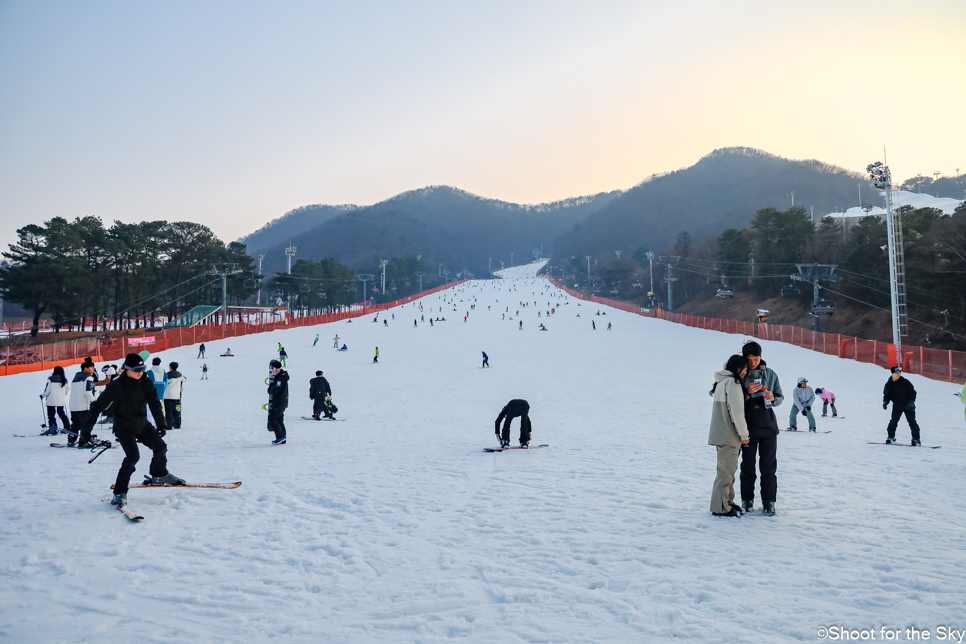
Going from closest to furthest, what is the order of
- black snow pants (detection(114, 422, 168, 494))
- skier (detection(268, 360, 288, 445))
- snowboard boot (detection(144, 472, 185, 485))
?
black snow pants (detection(114, 422, 168, 494)) < snowboard boot (detection(144, 472, 185, 485)) < skier (detection(268, 360, 288, 445))

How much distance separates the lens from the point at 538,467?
895 centimetres

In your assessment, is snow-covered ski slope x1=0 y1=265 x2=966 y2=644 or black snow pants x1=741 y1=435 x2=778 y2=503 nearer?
snow-covered ski slope x1=0 y1=265 x2=966 y2=644

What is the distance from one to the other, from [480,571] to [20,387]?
77.3 ft

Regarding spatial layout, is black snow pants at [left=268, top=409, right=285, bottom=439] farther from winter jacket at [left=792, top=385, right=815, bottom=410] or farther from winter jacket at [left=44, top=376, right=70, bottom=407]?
winter jacket at [left=792, top=385, right=815, bottom=410]

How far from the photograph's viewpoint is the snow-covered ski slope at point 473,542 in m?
3.96

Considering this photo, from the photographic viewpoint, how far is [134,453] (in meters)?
6.22

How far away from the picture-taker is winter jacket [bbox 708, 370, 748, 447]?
559cm

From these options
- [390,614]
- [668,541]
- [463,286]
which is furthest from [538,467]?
[463,286]

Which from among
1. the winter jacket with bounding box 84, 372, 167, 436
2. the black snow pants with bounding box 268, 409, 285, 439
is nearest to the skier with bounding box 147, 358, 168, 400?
the black snow pants with bounding box 268, 409, 285, 439

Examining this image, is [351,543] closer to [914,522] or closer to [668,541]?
[668,541]

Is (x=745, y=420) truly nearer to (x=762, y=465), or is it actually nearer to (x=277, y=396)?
(x=762, y=465)

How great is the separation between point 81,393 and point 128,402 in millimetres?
5704

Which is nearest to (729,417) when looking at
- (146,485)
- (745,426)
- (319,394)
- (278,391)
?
(745,426)

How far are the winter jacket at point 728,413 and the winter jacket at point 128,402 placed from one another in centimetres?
529
